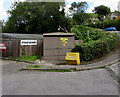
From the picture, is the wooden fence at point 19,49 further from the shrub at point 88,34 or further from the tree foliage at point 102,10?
the tree foliage at point 102,10

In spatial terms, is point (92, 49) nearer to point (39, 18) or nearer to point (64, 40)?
point (64, 40)

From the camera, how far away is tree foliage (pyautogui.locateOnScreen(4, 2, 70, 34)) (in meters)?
35.2

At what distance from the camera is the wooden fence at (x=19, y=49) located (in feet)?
52.0

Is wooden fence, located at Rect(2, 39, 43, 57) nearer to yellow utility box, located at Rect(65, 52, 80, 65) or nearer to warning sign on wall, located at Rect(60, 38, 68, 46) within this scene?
warning sign on wall, located at Rect(60, 38, 68, 46)

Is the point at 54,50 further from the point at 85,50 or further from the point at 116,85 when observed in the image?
the point at 116,85

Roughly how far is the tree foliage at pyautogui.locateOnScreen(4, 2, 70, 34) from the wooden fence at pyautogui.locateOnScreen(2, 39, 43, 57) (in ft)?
61.1

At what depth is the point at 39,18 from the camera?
36938mm

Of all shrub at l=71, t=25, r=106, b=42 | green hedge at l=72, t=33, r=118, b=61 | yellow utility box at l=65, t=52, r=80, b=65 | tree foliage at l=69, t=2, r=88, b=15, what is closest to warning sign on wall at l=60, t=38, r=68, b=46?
green hedge at l=72, t=33, r=118, b=61

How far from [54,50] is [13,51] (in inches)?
178

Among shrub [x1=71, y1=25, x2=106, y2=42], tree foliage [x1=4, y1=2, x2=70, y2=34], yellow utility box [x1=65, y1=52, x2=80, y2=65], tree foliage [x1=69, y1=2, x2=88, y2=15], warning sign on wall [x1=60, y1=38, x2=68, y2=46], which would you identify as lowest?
yellow utility box [x1=65, y1=52, x2=80, y2=65]

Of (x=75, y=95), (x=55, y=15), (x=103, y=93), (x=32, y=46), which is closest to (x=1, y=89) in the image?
(x=75, y=95)

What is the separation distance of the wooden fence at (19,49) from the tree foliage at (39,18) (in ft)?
61.1

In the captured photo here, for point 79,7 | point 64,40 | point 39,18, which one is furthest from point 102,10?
point 64,40

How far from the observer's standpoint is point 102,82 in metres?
7.06
